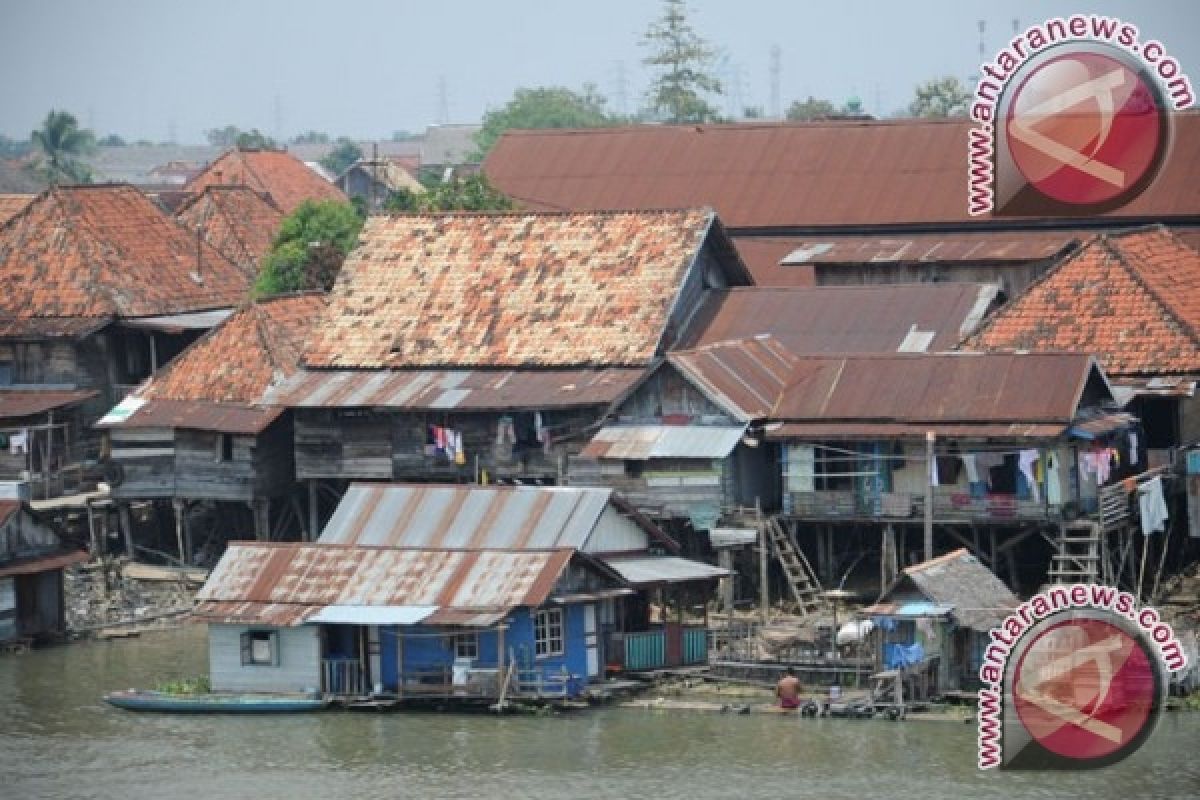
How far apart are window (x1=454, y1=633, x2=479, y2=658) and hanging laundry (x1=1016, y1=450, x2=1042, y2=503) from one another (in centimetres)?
1017

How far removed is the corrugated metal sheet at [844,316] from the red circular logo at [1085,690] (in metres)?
12.4

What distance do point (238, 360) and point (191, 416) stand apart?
5.96ft

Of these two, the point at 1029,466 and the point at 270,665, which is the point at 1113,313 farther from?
the point at 270,665

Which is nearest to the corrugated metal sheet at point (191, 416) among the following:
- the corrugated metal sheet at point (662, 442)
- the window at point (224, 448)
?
the window at point (224, 448)

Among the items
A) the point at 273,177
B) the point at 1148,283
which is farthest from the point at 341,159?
the point at 1148,283

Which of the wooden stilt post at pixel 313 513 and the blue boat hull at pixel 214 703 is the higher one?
the wooden stilt post at pixel 313 513

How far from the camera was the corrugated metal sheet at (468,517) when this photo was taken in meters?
50.4

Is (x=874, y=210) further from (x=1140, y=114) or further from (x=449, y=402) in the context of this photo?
(x=449, y=402)

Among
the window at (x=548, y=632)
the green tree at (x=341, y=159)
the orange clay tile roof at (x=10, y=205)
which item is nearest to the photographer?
the window at (x=548, y=632)

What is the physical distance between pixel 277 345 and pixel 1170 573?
1857 cm

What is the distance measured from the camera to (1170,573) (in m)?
55.2

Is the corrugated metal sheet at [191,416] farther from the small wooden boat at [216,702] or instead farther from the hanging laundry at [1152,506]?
the hanging laundry at [1152,506]

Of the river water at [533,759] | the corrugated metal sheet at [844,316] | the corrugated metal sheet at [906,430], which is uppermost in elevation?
the corrugated metal sheet at [844,316]

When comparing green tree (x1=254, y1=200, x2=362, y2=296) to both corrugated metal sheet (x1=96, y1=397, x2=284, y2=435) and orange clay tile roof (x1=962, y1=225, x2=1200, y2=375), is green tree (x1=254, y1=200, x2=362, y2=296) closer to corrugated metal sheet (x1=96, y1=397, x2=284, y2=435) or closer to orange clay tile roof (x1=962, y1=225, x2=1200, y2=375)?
corrugated metal sheet (x1=96, y1=397, x2=284, y2=435)
